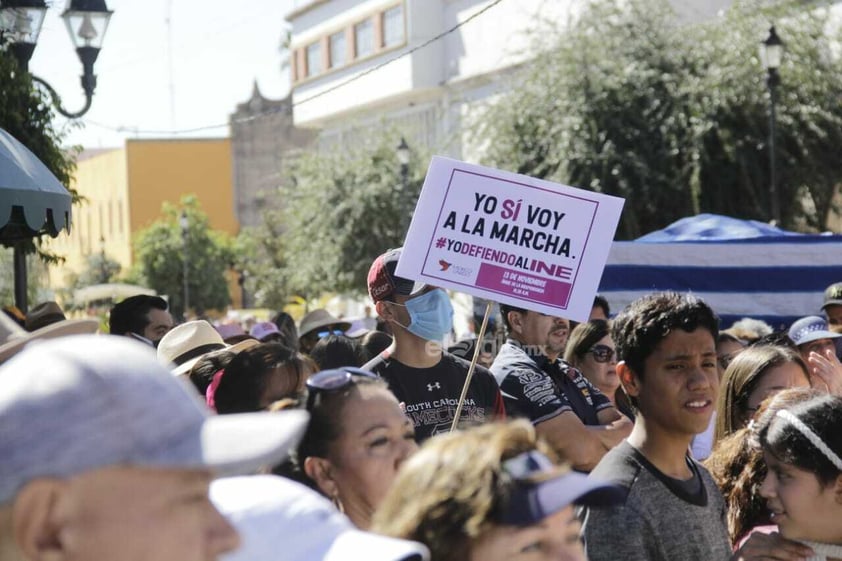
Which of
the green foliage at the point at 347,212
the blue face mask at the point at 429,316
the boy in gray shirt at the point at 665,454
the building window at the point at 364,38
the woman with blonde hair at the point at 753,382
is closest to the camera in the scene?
the boy in gray shirt at the point at 665,454

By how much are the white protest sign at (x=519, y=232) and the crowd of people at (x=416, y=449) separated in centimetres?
23

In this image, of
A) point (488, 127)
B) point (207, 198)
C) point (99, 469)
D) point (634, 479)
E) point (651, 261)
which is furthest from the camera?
point (207, 198)

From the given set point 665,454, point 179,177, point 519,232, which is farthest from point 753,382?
point 179,177

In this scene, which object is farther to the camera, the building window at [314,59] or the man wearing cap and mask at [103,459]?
the building window at [314,59]

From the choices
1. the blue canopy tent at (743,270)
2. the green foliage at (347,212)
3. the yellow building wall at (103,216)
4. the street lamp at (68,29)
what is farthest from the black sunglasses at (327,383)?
the yellow building wall at (103,216)

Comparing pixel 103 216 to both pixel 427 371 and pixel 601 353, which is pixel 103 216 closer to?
pixel 601 353

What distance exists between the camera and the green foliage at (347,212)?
37750 mm

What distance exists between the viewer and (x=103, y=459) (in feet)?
5.81

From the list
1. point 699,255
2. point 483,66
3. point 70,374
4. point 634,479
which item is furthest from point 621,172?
point 70,374

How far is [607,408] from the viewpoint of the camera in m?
6.07

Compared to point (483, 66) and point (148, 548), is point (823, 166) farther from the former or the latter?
point (148, 548)

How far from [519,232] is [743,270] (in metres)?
7.14

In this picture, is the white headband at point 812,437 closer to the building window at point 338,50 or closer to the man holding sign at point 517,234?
the man holding sign at point 517,234

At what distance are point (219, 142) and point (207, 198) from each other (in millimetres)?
3464
